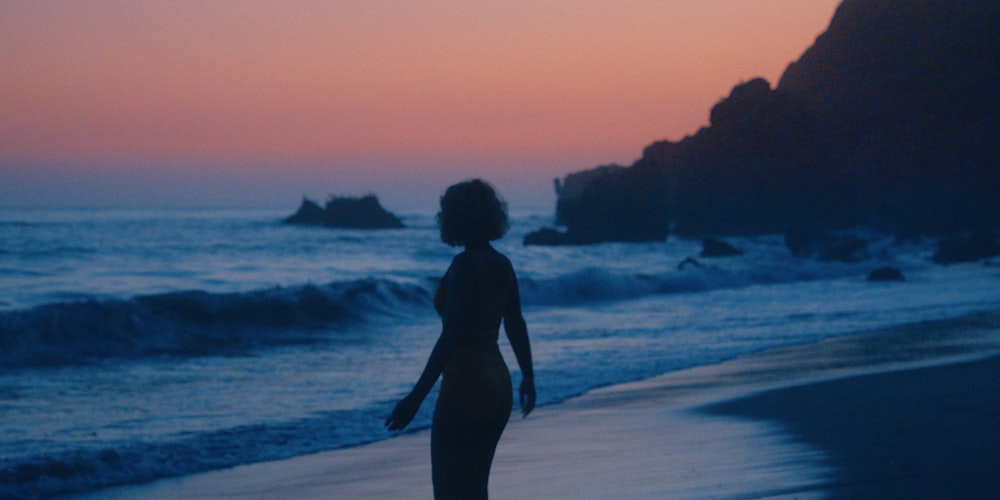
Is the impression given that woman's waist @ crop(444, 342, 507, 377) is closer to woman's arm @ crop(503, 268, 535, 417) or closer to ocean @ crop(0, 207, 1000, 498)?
woman's arm @ crop(503, 268, 535, 417)

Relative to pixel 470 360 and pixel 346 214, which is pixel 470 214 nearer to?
pixel 470 360

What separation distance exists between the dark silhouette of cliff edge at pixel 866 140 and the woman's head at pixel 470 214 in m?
74.6

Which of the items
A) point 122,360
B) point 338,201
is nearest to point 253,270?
point 122,360

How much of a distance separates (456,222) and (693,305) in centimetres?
2078

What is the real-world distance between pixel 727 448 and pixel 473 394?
4004 millimetres

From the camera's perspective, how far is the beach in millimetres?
6145

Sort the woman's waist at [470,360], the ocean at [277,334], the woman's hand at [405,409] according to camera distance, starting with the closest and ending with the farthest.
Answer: the woman's hand at [405,409]
the woman's waist at [470,360]
the ocean at [277,334]

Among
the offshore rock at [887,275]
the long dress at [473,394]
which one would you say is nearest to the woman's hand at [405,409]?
the long dress at [473,394]

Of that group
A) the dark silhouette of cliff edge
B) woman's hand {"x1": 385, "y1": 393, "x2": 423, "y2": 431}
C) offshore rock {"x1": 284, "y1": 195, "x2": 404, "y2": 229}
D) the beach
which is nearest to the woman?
woman's hand {"x1": 385, "y1": 393, "x2": 423, "y2": 431}

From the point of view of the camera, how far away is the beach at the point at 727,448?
6.14 meters

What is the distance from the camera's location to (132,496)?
7.08 meters

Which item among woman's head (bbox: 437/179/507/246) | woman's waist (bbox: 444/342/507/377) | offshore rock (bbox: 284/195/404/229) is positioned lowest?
woman's waist (bbox: 444/342/507/377)

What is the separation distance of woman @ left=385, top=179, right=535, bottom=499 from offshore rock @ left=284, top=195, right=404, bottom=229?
6887cm

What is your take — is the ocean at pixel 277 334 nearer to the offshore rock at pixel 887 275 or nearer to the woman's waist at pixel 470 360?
the offshore rock at pixel 887 275
